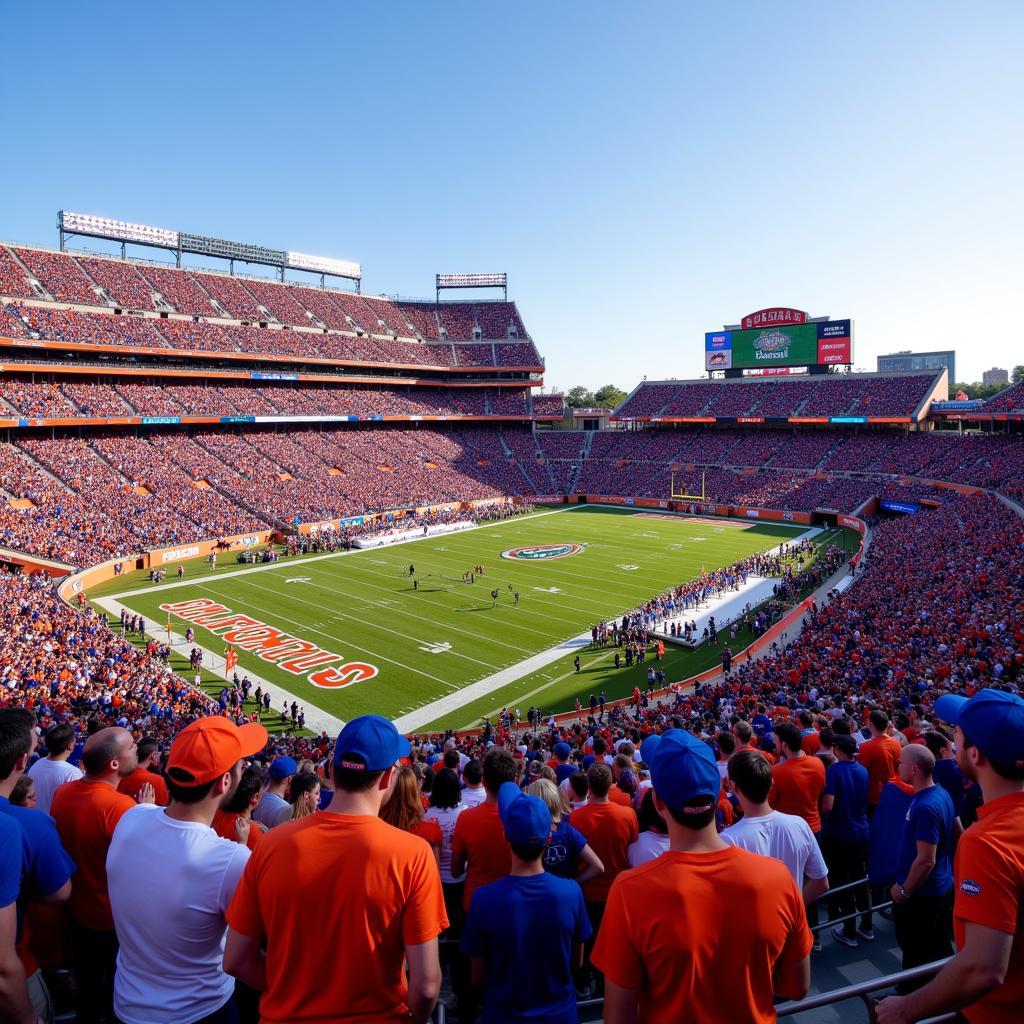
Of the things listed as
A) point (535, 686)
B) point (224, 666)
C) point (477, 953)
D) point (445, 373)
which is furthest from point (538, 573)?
point (445, 373)

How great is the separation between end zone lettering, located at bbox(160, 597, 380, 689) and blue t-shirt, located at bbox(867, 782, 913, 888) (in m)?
19.9

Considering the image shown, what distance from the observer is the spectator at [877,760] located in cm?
676

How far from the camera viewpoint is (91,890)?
4.12m

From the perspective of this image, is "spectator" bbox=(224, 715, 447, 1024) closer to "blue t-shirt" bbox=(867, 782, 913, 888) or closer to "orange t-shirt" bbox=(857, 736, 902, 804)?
"blue t-shirt" bbox=(867, 782, 913, 888)

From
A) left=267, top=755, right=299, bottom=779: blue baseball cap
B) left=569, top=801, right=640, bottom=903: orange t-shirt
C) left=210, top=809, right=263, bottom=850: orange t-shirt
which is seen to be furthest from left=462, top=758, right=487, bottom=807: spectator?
left=210, top=809, right=263, bottom=850: orange t-shirt

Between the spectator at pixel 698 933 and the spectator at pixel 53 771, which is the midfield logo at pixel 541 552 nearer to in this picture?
the spectator at pixel 53 771

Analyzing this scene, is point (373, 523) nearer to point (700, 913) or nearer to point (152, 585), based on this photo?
point (152, 585)

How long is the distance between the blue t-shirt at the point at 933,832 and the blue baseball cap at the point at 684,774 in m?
2.75

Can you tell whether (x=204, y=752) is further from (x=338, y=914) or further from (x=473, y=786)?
(x=473, y=786)

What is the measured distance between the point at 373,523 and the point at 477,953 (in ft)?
159

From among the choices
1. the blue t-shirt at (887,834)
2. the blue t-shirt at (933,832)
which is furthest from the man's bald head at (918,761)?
the blue t-shirt at (887,834)

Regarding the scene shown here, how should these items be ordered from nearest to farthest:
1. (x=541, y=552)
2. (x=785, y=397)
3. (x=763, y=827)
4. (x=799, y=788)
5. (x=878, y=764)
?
1. (x=763, y=827)
2. (x=799, y=788)
3. (x=878, y=764)
4. (x=541, y=552)
5. (x=785, y=397)

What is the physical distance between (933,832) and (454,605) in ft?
92.9

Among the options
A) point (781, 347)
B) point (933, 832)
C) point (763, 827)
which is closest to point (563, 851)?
point (763, 827)
